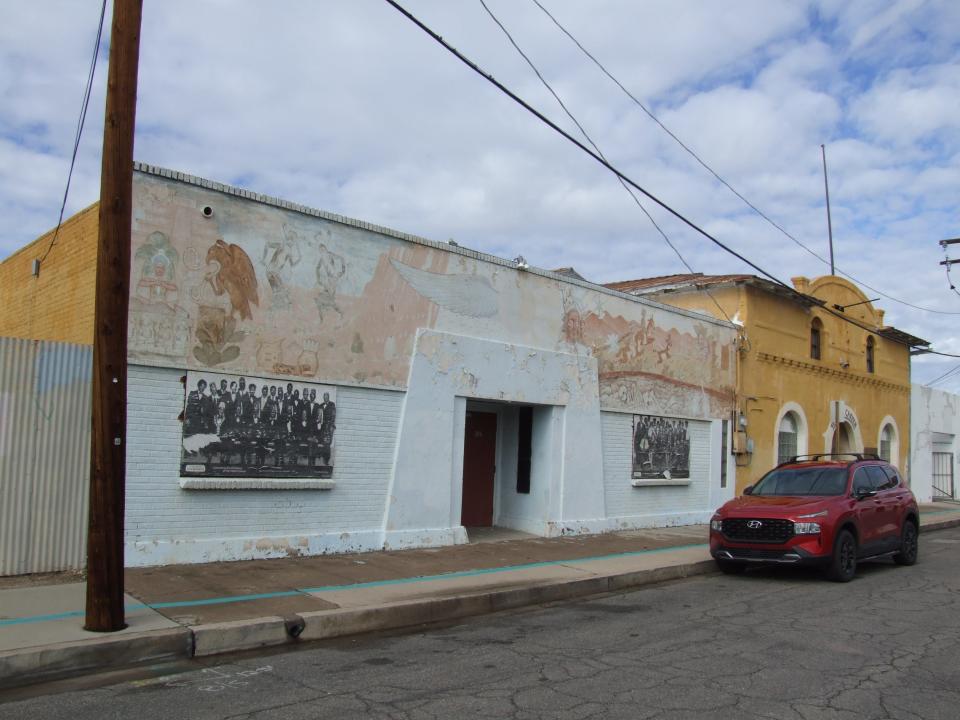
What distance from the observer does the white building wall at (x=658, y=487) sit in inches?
629

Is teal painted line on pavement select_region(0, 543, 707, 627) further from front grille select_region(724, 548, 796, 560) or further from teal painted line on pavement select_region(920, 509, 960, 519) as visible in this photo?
teal painted line on pavement select_region(920, 509, 960, 519)

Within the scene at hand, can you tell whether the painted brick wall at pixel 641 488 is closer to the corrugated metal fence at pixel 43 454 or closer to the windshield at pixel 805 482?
the windshield at pixel 805 482

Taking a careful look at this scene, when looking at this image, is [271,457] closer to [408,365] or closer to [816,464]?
[408,365]

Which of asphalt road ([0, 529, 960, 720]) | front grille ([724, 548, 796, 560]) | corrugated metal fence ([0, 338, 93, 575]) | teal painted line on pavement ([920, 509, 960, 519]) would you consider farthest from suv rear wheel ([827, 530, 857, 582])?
teal painted line on pavement ([920, 509, 960, 519])

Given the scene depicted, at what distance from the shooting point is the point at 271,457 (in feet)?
35.7

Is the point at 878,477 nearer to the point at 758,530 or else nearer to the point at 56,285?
the point at 758,530

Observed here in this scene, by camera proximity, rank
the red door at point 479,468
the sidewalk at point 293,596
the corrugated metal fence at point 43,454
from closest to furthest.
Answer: the sidewalk at point 293,596
the corrugated metal fence at point 43,454
the red door at point 479,468

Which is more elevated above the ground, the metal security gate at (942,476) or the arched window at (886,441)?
the arched window at (886,441)

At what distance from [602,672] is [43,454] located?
6582mm

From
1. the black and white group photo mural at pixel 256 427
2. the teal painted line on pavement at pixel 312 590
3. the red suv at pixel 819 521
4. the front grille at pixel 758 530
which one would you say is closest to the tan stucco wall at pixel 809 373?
the red suv at pixel 819 521

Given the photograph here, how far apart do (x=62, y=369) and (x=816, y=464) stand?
10949mm

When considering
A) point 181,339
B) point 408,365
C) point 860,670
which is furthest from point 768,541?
point 181,339

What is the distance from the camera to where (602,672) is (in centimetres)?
657

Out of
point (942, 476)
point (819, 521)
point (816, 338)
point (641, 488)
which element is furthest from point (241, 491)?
point (942, 476)
